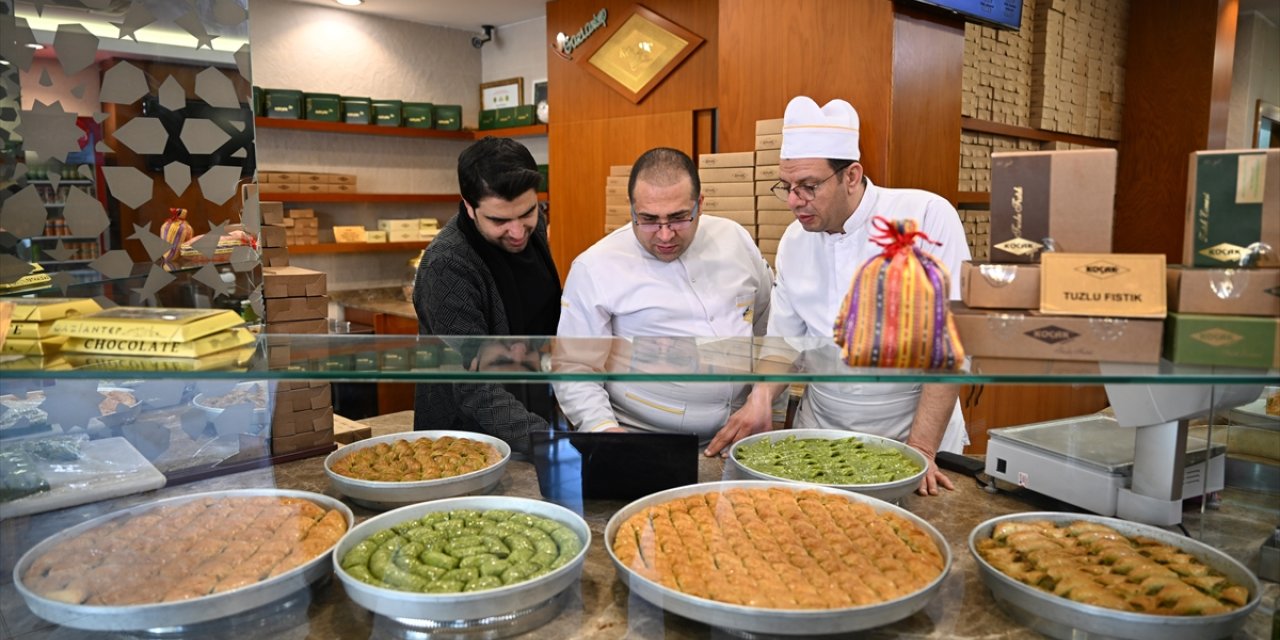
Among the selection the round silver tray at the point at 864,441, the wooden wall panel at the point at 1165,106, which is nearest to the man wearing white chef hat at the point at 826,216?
the round silver tray at the point at 864,441

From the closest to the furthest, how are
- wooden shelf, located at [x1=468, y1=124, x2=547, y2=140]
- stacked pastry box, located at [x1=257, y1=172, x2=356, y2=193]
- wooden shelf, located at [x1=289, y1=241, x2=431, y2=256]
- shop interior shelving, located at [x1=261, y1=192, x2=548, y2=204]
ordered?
stacked pastry box, located at [x1=257, y1=172, x2=356, y2=193] < shop interior shelving, located at [x1=261, y1=192, x2=548, y2=204] < wooden shelf, located at [x1=289, y1=241, x2=431, y2=256] < wooden shelf, located at [x1=468, y1=124, x2=547, y2=140]

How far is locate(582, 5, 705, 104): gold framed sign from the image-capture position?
5.09 m

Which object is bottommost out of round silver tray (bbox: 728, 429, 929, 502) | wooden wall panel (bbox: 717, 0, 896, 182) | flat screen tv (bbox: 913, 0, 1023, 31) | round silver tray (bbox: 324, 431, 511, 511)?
round silver tray (bbox: 324, 431, 511, 511)

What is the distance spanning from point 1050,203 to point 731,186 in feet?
8.55

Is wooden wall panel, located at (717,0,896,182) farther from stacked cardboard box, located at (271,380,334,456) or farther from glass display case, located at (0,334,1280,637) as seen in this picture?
stacked cardboard box, located at (271,380,334,456)

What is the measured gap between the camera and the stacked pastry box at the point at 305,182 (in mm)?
Result: 5828

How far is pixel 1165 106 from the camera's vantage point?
17.4 ft

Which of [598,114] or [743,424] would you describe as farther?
[598,114]

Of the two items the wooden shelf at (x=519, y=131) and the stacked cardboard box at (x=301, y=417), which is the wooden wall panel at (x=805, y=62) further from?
the wooden shelf at (x=519, y=131)

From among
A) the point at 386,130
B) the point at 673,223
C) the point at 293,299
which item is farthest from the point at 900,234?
the point at 386,130

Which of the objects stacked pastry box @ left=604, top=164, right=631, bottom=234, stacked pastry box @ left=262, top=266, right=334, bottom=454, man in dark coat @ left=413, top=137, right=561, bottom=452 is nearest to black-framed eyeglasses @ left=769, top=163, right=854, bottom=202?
man in dark coat @ left=413, top=137, right=561, bottom=452

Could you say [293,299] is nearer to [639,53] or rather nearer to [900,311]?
[900,311]

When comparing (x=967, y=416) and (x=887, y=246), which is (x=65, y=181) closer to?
(x=887, y=246)

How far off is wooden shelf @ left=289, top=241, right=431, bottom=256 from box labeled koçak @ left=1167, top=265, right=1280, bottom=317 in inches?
225
